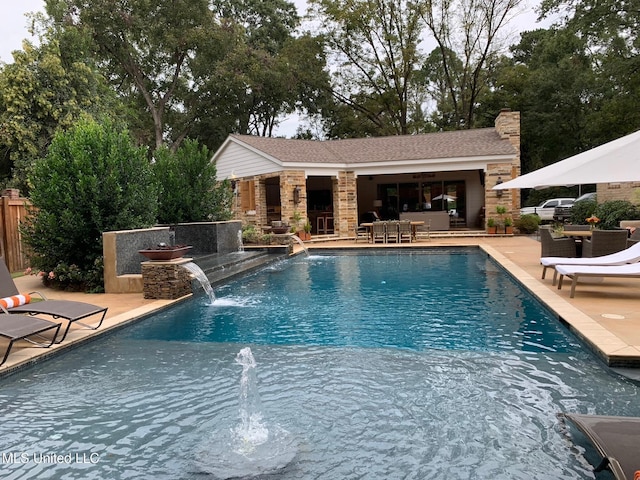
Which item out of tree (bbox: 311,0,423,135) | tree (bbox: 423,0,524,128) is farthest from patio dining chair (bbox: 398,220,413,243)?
tree (bbox: 423,0,524,128)

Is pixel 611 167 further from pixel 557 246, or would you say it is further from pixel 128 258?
pixel 128 258

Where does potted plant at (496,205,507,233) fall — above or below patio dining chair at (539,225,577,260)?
above

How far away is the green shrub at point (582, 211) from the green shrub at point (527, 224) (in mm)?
1277

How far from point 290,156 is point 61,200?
11.4 m

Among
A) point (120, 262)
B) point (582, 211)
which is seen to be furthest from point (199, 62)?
point (120, 262)

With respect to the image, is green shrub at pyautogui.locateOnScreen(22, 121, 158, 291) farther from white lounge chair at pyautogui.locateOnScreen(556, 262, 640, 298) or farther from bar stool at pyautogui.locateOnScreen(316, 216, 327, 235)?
bar stool at pyautogui.locateOnScreen(316, 216, 327, 235)

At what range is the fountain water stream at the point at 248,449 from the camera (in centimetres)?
298

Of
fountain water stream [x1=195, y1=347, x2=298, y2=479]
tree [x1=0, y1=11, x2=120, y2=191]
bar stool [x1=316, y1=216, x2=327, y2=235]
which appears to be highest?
tree [x1=0, y1=11, x2=120, y2=191]

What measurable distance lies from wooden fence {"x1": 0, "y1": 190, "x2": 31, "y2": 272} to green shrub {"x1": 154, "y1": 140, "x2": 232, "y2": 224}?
10.7 feet

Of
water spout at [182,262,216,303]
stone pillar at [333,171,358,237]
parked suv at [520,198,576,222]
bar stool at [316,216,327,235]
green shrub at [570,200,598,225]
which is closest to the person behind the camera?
water spout at [182,262,216,303]

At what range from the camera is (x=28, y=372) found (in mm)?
4805

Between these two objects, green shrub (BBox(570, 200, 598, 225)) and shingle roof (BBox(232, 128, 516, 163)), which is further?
shingle roof (BBox(232, 128, 516, 163))

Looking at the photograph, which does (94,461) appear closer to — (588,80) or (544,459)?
(544,459)

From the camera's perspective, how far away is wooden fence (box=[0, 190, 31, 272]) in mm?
10516
